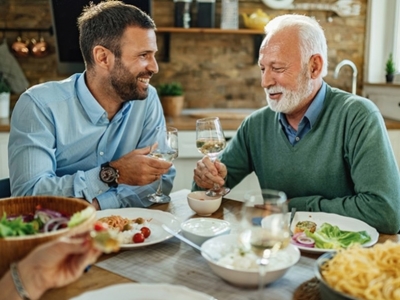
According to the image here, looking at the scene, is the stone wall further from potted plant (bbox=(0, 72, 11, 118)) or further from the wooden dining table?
the wooden dining table

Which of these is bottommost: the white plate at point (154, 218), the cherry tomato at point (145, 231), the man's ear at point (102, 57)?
the white plate at point (154, 218)

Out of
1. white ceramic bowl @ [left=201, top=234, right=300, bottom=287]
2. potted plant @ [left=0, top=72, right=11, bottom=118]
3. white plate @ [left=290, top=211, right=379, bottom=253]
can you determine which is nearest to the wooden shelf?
potted plant @ [left=0, top=72, right=11, bottom=118]

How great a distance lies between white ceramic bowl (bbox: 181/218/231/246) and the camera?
130 centimetres

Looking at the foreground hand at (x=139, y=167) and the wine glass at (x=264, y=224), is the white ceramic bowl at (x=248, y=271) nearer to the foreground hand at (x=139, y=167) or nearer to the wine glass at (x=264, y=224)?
the wine glass at (x=264, y=224)

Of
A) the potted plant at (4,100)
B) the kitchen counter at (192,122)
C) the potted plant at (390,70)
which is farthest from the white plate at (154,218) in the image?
the potted plant at (390,70)

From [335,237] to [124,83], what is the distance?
104cm

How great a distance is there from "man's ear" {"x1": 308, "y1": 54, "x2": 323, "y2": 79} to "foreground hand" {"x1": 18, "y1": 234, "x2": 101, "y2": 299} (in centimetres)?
131

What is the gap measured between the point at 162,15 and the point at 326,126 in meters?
2.35

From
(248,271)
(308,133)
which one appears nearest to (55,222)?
(248,271)

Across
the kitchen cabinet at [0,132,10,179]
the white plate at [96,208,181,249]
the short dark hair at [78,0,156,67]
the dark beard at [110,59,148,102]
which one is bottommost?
the kitchen cabinet at [0,132,10,179]

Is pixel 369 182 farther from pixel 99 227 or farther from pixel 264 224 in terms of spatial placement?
pixel 99 227

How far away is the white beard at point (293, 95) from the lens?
188cm

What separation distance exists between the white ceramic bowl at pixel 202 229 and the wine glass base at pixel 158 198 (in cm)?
38

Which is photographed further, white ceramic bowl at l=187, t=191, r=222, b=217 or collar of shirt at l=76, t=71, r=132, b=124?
collar of shirt at l=76, t=71, r=132, b=124
